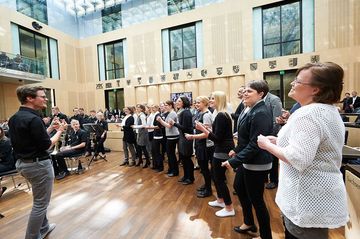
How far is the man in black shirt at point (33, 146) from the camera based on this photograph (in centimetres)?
206

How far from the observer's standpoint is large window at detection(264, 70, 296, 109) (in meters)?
8.91

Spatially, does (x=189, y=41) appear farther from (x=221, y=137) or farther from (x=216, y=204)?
(x=216, y=204)

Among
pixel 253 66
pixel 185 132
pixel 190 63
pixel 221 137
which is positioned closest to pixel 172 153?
pixel 185 132

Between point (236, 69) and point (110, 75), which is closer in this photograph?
point (236, 69)

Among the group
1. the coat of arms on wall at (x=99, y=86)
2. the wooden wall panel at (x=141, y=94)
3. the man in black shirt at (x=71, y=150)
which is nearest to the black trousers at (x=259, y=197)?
the man in black shirt at (x=71, y=150)

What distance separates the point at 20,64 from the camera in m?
9.26

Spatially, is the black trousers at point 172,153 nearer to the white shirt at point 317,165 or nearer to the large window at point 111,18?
the white shirt at point 317,165

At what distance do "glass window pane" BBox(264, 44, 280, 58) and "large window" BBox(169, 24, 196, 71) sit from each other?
11.2 ft

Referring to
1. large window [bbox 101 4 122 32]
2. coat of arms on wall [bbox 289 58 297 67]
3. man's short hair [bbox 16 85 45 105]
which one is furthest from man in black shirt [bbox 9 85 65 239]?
large window [bbox 101 4 122 32]

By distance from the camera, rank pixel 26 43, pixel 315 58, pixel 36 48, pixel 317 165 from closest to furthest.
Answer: pixel 317 165 < pixel 315 58 < pixel 26 43 < pixel 36 48

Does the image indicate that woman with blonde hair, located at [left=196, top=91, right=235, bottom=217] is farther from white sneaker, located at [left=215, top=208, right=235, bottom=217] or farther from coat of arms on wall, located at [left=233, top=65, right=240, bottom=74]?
coat of arms on wall, located at [left=233, top=65, right=240, bottom=74]

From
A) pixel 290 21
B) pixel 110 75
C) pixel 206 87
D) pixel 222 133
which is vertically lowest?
pixel 222 133

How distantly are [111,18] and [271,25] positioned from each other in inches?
365

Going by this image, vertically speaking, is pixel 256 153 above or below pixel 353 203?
above
